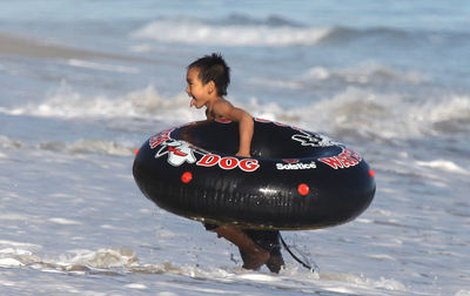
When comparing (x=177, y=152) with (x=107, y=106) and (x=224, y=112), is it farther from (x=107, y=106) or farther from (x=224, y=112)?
(x=107, y=106)

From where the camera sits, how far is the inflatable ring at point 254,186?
5797 millimetres

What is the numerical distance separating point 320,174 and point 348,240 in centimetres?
196

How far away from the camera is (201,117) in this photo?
46.0 feet

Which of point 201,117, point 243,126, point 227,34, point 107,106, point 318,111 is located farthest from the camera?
point 227,34

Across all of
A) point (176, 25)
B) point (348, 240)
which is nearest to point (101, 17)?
point (176, 25)

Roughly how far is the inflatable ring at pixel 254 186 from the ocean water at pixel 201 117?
357mm

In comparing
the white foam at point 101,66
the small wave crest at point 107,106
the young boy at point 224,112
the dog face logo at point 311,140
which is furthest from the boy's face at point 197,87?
the white foam at point 101,66

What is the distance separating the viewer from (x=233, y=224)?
5.91m

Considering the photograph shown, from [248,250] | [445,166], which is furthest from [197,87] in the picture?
[445,166]

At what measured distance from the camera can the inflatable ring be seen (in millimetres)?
5797

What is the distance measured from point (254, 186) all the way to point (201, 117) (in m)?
8.27

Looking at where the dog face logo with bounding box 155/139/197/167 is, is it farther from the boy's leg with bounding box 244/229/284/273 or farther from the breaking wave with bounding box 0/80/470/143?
the breaking wave with bounding box 0/80/470/143

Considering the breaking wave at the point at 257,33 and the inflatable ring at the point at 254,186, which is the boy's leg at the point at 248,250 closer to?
the inflatable ring at the point at 254,186

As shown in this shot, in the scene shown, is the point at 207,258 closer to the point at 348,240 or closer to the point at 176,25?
the point at 348,240
